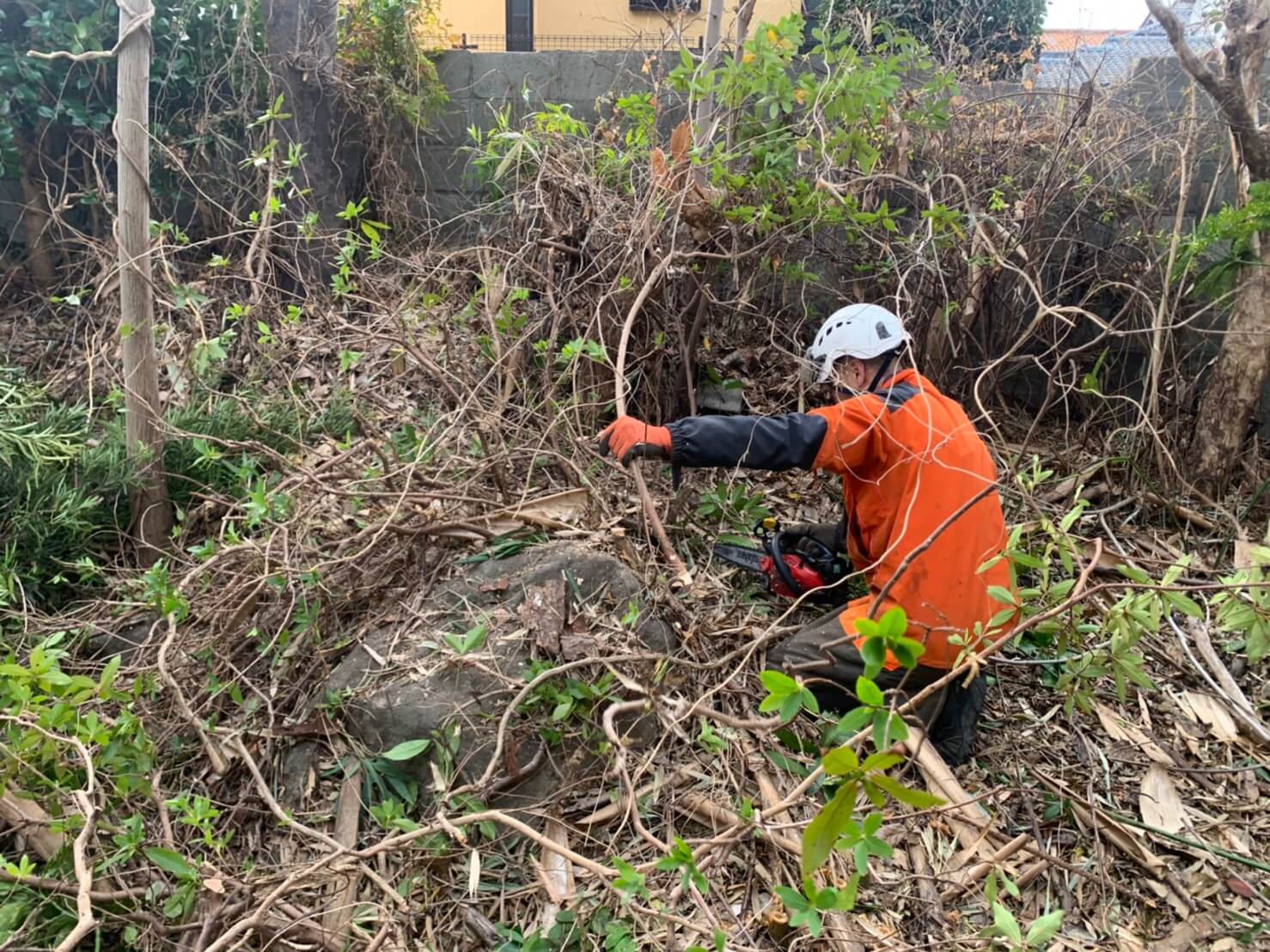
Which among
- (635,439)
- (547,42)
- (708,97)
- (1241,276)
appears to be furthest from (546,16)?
(635,439)

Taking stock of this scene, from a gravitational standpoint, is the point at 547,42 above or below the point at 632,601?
above

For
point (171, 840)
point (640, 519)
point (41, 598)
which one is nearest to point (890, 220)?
point (640, 519)

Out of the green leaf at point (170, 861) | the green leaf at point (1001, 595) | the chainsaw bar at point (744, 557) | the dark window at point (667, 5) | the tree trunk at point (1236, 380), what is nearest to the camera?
the green leaf at point (1001, 595)

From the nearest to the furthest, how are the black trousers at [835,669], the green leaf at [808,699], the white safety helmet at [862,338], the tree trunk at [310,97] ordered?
the green leaf at [808,699]
the black trousers at [835,669]
the white safety helmet at [862,338]
the tree trunk at [310,97]

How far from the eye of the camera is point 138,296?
3.57m

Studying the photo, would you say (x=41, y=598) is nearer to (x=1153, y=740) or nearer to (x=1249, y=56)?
(x=1153, y=740)

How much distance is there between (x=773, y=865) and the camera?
Result: 103 inches

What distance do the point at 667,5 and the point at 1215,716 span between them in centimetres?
539

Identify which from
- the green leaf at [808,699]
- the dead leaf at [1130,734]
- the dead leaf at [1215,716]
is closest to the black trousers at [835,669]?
the dead leaf at [1130,734]

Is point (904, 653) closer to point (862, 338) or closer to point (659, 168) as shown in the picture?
point (862, 338)

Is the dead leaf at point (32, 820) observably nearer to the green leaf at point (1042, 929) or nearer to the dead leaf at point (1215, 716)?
the green leaf at point (1042, 929)

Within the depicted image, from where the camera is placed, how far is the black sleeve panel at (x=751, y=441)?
118 inches

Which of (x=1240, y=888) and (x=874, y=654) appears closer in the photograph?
(x=874, y=654)

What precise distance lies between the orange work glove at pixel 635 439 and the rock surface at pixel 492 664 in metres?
0.43
